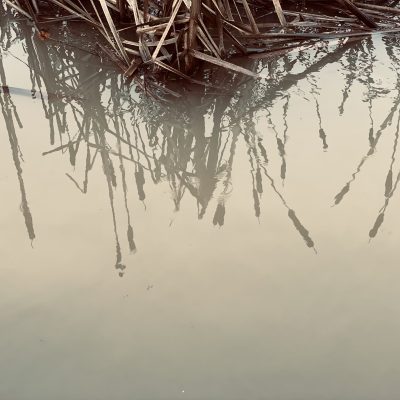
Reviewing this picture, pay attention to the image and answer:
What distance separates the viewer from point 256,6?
8.05 ft

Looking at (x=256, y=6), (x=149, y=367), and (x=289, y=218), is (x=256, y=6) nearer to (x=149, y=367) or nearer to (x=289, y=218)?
(x=289, y=218)

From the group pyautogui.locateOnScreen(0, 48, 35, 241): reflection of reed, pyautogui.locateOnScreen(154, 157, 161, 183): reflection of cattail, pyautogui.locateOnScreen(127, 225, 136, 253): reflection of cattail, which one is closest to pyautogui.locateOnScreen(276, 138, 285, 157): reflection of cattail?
pyautogui.locateOnScreen(154, 157, 161, 183): reflection of cattail

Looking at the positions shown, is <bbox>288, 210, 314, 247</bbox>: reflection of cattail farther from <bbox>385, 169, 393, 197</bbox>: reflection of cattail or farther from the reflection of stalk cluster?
<bbox>385, 169, 393, 197</bbox>: reflection of cattail

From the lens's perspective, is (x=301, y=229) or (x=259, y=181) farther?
(x=259, y=181)

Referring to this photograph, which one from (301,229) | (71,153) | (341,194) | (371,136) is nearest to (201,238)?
(301,229)

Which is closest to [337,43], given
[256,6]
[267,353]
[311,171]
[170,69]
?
[256,6]

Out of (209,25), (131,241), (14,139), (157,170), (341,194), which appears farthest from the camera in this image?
(209,25)

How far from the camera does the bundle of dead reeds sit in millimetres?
1965

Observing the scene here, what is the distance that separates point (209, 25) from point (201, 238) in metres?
1.08

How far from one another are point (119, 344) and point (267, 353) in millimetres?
249

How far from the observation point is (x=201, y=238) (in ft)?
4.50

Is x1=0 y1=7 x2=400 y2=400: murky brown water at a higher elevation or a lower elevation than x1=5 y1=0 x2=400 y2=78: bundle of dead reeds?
lower

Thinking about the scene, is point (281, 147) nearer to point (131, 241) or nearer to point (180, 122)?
point (180, 122)

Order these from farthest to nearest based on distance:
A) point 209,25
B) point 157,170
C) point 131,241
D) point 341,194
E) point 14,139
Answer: point 209,25 < point 14,139 < point 157,170 < point 341,194 < point 131,241
